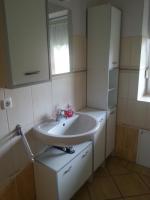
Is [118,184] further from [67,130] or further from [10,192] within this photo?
[10,192]

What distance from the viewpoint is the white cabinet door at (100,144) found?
1.99m

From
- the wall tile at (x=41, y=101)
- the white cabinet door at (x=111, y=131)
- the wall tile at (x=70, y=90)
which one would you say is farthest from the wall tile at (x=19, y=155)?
the white cabinet door at (x=111, y=131)

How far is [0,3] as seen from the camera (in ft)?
3.15

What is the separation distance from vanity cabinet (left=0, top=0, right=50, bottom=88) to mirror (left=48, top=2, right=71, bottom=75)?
0.41 m

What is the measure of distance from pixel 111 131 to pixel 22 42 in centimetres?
167

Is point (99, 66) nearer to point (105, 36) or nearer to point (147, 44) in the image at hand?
point (105, 36)

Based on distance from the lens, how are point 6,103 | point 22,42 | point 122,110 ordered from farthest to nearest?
point 122,110 < point 6,103 < point 22,42

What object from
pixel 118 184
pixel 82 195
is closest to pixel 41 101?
pixel 82 195

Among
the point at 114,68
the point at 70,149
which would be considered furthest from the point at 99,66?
the point at 70,149

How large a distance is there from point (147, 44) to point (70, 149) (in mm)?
1656

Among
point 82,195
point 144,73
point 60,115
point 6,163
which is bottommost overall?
point 82,195

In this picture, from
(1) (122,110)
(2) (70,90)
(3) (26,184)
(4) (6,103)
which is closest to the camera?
(4) (6,103)

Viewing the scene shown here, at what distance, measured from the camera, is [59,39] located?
1.72 meters

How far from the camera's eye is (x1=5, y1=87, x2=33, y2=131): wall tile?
1342 millimetres
